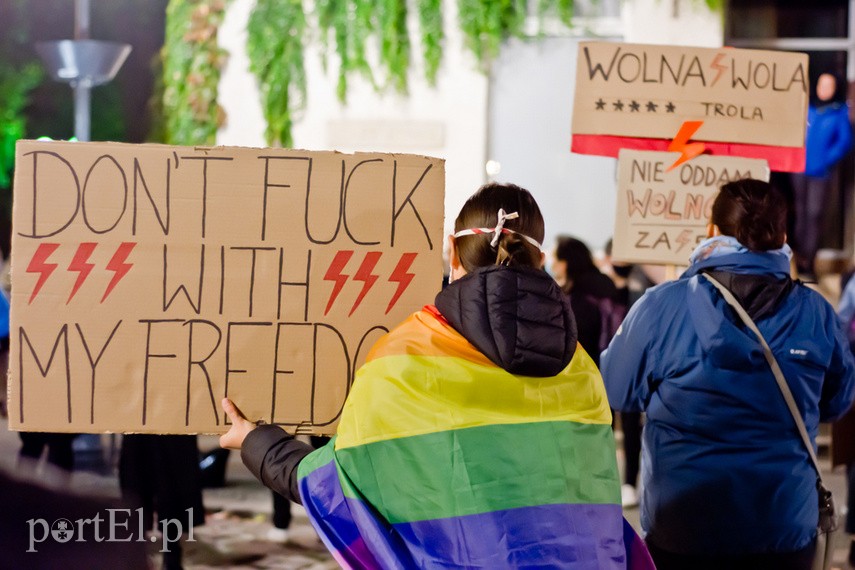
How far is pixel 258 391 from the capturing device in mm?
3111

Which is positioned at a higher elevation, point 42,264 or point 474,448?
point 42,264

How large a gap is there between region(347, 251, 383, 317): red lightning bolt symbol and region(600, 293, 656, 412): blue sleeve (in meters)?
0.80

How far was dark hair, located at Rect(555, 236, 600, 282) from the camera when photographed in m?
7.26

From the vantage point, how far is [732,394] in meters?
3.26

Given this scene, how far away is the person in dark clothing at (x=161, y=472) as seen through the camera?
5.67 meters

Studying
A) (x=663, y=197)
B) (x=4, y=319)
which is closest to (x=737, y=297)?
(x=663, y=197)

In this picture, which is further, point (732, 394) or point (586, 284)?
point (586, 284)

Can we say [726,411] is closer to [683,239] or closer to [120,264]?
[683,239]

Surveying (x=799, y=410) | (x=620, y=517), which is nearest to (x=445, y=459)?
(x=620, y=517)

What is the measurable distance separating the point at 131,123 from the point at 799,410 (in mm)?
14886

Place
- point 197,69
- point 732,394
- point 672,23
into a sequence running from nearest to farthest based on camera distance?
1. point 732,394
2. point 672,23
3. point 197,69

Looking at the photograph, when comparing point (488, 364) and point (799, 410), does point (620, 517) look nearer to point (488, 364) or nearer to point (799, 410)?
point (488, 364)

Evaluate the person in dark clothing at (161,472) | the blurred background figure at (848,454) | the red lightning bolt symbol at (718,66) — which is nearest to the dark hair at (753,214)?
the red lightning bolt symbol at (718,66)

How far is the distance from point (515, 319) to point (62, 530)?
3.75ft
